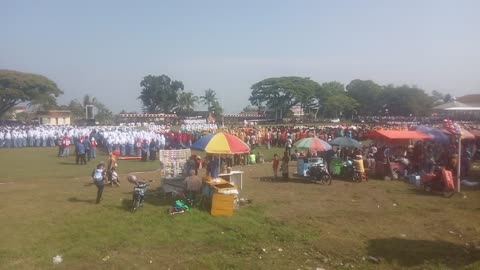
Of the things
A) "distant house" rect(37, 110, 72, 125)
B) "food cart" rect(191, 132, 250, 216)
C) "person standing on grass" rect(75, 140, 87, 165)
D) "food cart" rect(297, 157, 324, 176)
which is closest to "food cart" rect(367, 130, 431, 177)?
"food cart" rect(297, 157, 324, 176)

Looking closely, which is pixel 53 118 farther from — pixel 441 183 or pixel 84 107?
pixel 441 183

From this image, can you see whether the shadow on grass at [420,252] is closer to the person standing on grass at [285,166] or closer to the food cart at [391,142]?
the person standing on grass at [285,166]

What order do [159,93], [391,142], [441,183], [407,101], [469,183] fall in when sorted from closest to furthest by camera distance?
[441,183] < [469,183] < [391,142] < [407,101] < [159,93]

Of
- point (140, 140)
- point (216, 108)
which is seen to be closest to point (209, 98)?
point (216, 108)

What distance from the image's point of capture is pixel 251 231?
9.64 metres

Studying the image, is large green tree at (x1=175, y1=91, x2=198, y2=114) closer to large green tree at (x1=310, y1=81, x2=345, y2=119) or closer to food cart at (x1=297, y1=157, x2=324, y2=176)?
large green tree at (x1=310, y1=81, x2=345, y2=119)

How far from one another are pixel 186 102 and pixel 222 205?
265 feet

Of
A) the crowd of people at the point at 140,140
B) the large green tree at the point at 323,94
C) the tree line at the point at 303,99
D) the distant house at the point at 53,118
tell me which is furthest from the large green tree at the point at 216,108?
the crowd of people at the point at 140,140

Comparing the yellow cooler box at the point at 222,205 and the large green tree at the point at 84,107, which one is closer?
the yellow cooler box at the point at 222,205

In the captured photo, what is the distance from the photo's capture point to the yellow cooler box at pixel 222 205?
Answer: 35.7 feet

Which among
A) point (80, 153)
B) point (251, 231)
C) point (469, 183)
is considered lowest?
point (251, 231)

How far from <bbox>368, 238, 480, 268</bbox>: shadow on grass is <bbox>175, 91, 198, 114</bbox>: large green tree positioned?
3215 inches

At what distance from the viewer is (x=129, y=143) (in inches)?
951

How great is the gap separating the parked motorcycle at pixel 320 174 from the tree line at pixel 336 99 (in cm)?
6501
